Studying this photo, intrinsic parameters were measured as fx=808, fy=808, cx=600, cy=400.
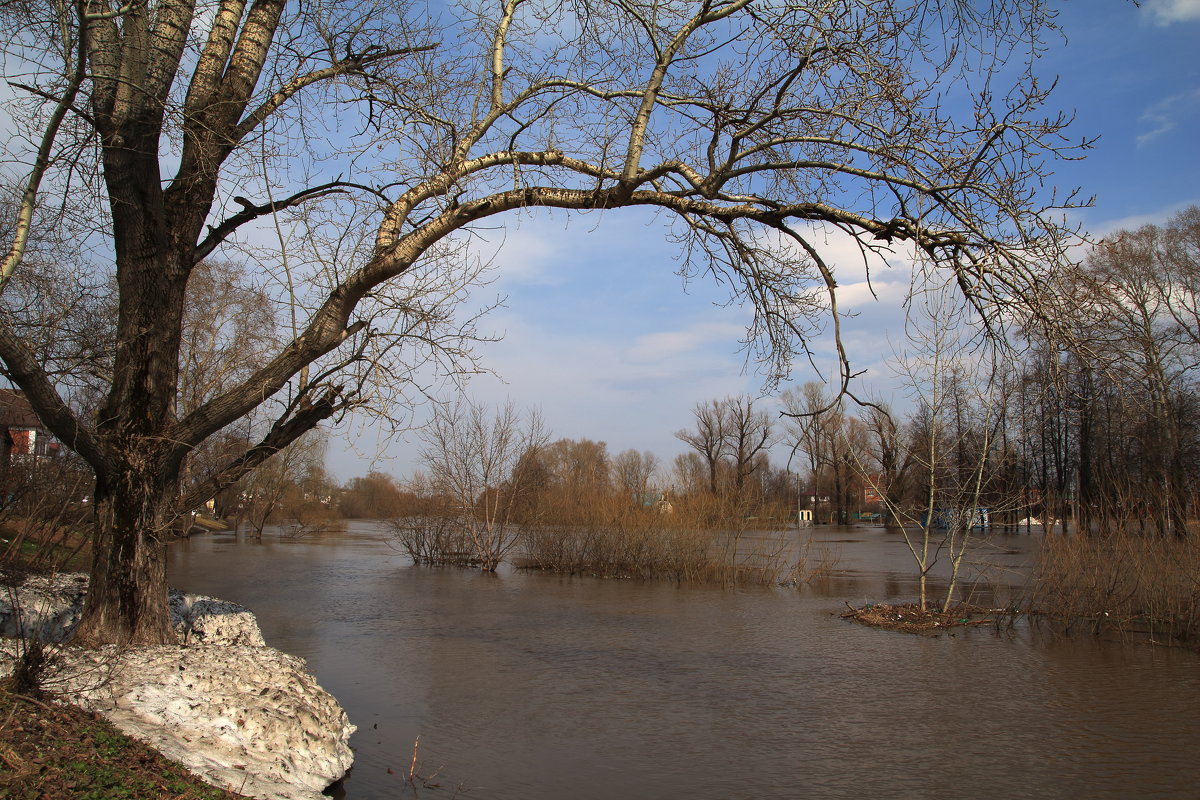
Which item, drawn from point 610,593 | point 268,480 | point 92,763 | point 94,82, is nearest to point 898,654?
point 610,593

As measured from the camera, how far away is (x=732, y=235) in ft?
19.5

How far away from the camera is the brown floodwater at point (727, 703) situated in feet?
22.2

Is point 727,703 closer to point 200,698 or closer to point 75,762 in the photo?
point 200,698

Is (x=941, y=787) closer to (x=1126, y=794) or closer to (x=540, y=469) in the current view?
(x=1126, y=794)

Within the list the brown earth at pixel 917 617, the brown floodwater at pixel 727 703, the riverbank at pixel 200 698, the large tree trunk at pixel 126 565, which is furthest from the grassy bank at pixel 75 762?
the brown earth at pixel 917 617

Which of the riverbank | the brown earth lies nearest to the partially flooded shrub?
the brown earth

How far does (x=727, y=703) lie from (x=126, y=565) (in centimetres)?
623

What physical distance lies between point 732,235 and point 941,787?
15.7 feet

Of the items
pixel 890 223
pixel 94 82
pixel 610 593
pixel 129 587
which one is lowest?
pixel 610 593

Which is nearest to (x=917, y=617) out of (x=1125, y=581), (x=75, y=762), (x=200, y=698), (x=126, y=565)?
(x=1125, y=581)

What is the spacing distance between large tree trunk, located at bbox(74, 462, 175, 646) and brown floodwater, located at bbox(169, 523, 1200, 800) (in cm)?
204

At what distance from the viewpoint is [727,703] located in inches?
358

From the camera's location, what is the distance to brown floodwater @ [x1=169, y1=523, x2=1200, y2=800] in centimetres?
677

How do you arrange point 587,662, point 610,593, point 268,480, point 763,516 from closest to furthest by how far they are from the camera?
1. point 587,662
2. point 610,593
3. point 763,516
4. point 268,480
